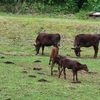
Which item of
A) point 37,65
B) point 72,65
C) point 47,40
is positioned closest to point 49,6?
point 47,40

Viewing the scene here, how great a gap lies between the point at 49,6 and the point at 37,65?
18.8m

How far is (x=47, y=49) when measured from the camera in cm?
2527

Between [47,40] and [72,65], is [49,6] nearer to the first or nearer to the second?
[47,40]

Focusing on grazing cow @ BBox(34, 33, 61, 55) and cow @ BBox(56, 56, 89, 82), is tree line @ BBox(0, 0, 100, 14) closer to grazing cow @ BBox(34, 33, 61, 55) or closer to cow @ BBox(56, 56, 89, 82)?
grazing cow @ BBox(34, 33, 61, 55)

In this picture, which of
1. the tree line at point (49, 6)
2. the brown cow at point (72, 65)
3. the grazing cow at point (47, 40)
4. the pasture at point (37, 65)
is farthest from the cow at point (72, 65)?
the tree line at point (49, 6)

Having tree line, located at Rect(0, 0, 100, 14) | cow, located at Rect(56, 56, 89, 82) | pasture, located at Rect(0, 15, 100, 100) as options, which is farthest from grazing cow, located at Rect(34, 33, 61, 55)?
tree line, located at Rect(0, 0, 100, 14)

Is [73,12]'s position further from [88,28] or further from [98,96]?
[98,96]

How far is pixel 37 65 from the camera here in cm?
1856

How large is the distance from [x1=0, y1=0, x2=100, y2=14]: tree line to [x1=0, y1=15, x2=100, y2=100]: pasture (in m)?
6.70

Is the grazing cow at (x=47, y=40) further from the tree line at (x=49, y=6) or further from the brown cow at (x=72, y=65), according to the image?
the tree line at (x=49, y=6)

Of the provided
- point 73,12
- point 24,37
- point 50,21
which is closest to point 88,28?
point 50,21

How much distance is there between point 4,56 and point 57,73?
17.8ft

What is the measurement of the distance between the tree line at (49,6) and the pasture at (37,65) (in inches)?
264

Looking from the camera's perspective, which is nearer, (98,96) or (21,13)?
(98,96)
